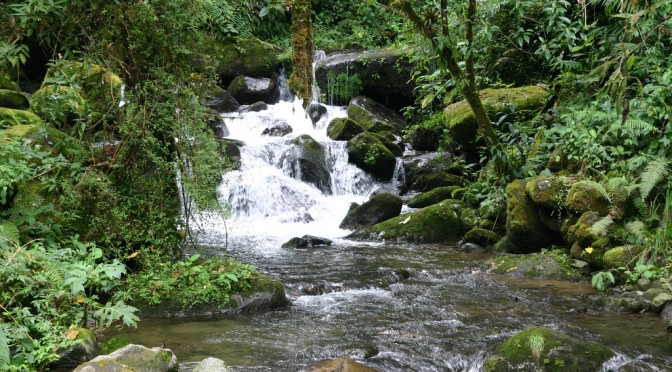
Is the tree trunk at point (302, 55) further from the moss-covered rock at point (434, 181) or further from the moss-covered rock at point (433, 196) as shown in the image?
the moss-covered rock at point (434, 181)

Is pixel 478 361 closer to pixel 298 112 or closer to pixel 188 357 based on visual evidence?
pixel 188 357

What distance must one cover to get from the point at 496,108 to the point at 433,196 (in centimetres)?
266

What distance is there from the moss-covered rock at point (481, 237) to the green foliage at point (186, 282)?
499cm

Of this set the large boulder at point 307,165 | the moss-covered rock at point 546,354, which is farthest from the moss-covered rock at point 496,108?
the moss-covered rock at point 546,354

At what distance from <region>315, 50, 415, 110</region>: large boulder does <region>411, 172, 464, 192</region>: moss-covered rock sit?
5.09 m

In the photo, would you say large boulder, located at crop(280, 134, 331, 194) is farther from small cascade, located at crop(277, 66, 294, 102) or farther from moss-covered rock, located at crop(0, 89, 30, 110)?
moss-covered rock, located at crop(0, 89, 30, 110)

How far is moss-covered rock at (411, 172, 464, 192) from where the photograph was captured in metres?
14.2

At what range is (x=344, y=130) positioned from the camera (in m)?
17.0

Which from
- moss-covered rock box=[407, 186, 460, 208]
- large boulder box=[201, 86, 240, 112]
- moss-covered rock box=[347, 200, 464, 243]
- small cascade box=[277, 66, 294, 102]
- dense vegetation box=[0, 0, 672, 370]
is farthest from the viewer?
small cascade box=[277, 66, 294, 102]

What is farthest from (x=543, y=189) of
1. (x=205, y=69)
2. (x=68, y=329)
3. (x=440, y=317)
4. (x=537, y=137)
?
(x=68, y=329)

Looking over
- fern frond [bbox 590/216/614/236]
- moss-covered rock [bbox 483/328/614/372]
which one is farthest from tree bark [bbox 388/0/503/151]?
moss-covered rock [bbox 483/328/614/372]

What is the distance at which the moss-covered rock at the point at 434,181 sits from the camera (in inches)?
560

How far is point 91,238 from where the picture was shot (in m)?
6.28

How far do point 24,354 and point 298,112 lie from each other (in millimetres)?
15296
